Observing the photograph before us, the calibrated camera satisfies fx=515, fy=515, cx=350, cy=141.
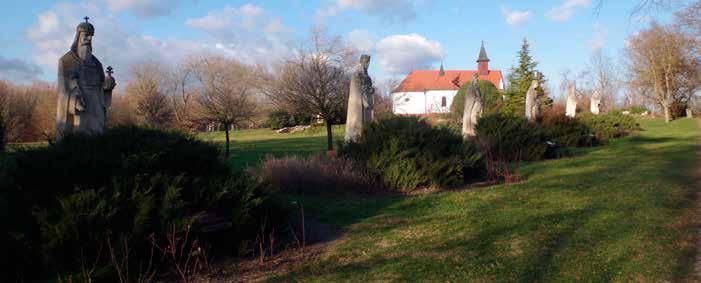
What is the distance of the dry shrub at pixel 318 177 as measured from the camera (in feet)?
32.8

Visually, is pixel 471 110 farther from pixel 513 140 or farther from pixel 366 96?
pixel 366 96

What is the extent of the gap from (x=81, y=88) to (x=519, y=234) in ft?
25.6

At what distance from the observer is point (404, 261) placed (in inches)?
209

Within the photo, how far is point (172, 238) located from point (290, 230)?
1924mm

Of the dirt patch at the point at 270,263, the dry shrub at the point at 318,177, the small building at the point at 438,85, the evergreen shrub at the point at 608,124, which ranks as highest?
the small building at the point at 438,85

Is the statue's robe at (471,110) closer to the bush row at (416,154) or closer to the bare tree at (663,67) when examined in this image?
the bush row at (416,154)

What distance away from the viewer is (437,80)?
283ft

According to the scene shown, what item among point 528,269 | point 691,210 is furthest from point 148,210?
point 691,210

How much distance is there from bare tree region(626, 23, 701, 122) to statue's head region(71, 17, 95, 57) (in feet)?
167

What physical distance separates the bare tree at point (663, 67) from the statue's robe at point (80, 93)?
50.8 metres

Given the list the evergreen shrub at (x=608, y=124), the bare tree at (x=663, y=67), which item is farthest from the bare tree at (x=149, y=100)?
the bare tree at (x=663, y=67)

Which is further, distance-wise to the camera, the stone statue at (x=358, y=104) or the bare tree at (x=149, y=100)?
the bare tree at (x=149, y=100)

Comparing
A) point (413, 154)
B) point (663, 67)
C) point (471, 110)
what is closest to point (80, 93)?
point (413, 154)

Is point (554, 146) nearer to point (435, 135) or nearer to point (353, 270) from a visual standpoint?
point (435, 135)
